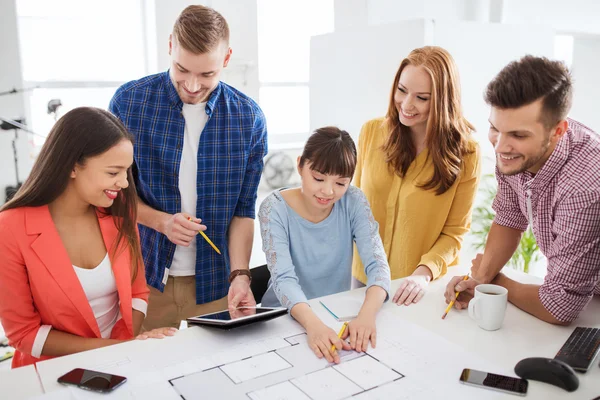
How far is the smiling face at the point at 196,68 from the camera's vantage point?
1.52m

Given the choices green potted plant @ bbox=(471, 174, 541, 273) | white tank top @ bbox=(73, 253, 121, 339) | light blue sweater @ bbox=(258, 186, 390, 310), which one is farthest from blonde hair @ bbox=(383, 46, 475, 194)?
green potted plant @ bbox=(471, 174, 541, 273)

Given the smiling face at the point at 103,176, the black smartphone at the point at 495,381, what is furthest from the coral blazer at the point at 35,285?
the black smartphone at the point at 495,381

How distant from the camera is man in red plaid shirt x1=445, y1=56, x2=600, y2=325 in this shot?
4.09 ft

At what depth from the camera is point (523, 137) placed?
1.27m

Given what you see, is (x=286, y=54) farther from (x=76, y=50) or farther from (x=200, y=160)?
(x=200, y=160)

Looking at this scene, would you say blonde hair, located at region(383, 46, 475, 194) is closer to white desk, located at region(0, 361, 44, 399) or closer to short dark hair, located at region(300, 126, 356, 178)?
short dark hair, located at region(300, 126, 356, 178)

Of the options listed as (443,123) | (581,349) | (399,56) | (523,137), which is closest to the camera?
(581,349)

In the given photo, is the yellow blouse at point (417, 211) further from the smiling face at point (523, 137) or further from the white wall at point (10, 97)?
the white wall at point (10, 97)

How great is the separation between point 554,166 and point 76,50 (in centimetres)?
301

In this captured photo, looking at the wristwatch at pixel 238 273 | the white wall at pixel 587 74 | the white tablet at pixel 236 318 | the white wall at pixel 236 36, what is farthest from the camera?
the white wall at pixel 587 74

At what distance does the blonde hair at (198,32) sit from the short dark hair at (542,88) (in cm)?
81

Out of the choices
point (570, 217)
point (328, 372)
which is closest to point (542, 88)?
point (570, 217)

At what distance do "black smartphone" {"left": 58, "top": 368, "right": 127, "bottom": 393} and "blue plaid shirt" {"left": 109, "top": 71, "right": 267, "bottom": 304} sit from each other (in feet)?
2.24

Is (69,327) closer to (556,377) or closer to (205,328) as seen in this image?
(205,328)
